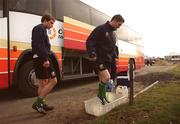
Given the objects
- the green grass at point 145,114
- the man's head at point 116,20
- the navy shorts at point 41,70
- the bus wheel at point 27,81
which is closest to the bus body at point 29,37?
the bus wheel at point 27,81

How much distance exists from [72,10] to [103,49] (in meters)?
5.49

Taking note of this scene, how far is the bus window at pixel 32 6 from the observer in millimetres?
9500

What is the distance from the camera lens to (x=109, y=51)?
24.6ft

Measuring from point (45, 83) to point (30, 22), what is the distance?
10.2 ft

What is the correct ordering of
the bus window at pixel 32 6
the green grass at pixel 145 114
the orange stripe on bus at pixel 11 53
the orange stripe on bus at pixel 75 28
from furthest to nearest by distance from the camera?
the orange stripe on bus at pixel 75 28, the bus window at pixel 32 6, the orange stripe on bus at pixel 11 53, the green grass at pixel 145 114

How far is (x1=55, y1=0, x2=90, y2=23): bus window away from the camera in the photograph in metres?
11.7

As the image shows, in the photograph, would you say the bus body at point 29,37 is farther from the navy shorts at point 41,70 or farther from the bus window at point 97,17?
the navy shorts at point 41,70

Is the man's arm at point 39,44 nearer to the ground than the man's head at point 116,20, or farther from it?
nearer to the ground

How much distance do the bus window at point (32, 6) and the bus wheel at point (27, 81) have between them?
4.75 ft

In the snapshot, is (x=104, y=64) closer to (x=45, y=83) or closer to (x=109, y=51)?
(x=109, y=51)

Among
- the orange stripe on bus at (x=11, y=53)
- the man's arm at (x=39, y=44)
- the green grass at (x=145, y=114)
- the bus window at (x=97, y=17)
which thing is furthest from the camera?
the bus window at (x=97, y=17)

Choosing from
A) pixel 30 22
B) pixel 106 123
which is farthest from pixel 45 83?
pixel 30 22

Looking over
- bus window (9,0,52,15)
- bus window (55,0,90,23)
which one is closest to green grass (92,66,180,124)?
bus window (9,0,52,15)

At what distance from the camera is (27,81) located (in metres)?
9.82
